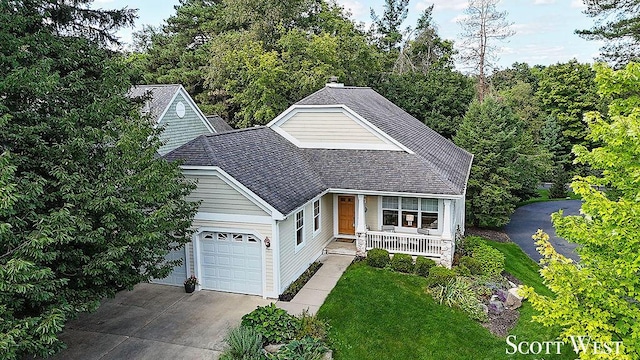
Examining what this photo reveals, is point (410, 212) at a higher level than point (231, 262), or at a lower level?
higher

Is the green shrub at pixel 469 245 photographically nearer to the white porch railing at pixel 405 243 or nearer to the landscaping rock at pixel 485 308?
the white porch railing at pixel 405 243

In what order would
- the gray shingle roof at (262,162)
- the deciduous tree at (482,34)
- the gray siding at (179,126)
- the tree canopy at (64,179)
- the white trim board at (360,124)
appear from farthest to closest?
the deciduous tree at (482,34) < the gray siding at (179,126) < the white trim board at (360,124) < the gray shingle roof at (262,162) < the tree canopy at (64,179)

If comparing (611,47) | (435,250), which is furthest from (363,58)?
(435,250)

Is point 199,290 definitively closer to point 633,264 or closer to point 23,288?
point 23,288

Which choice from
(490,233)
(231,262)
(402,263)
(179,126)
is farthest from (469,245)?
(179,126)

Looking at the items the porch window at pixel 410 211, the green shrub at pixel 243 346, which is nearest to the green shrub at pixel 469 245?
the porch window at pixel 410 211

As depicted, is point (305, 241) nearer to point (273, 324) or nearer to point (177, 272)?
point (177, 272)
